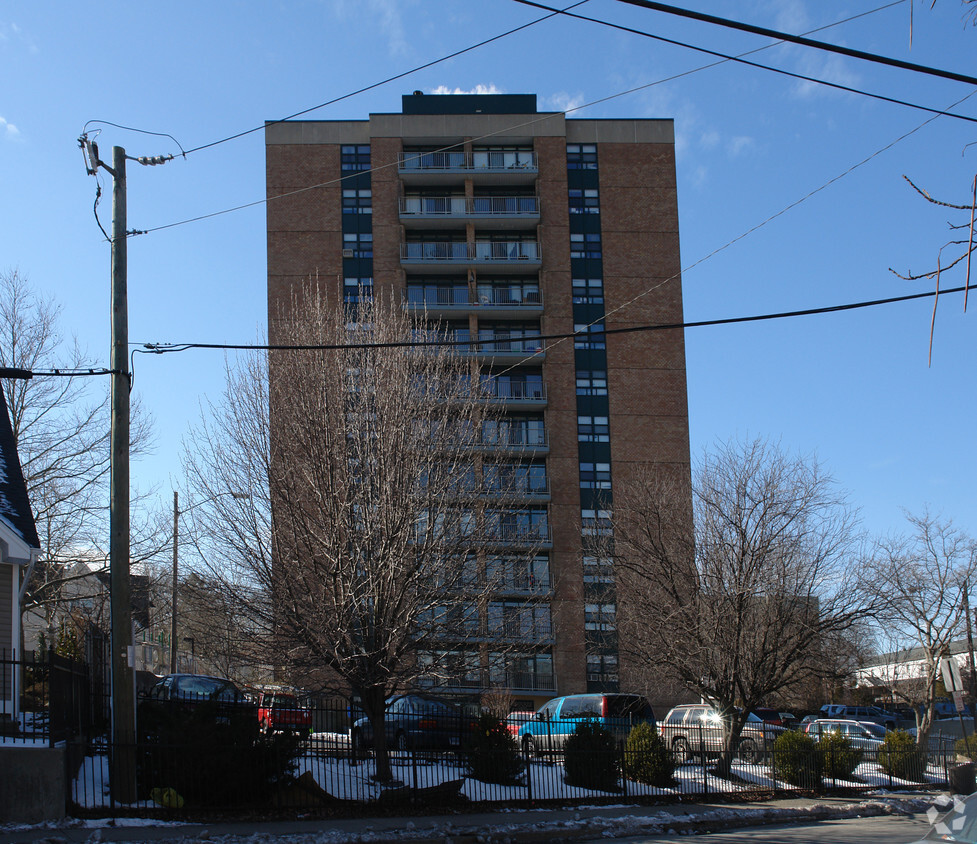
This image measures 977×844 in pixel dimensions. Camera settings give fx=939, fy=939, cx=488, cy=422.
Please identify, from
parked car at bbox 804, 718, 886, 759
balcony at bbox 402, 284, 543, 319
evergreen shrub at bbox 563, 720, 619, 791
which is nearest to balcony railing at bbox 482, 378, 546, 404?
balcony at bbox 402, 284, 543, 319

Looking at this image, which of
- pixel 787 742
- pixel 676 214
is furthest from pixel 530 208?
pixel 787 742

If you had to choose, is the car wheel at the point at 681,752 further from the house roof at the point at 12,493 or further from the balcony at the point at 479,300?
the balcony at the point at 479,300

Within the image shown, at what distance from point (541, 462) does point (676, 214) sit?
53.3 feet

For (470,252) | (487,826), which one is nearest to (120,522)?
(487,826)

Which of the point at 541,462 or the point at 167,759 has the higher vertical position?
the point at 541,462

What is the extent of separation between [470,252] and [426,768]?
121 ft

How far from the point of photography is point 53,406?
99.9 ft

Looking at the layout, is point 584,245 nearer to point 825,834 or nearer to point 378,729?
point 378,729

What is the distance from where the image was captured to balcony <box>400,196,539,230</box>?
1988 inches

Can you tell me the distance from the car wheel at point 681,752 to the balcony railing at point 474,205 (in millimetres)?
35349

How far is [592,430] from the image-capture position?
163ft

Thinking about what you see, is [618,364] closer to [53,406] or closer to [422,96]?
[422,96]

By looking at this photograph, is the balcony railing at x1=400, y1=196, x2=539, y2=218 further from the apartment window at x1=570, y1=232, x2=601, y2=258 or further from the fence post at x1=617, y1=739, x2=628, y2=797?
the fence post at x1=617, y1=739, x2=628, y2=797

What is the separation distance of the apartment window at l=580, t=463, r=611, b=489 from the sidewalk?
30915 millimetres
